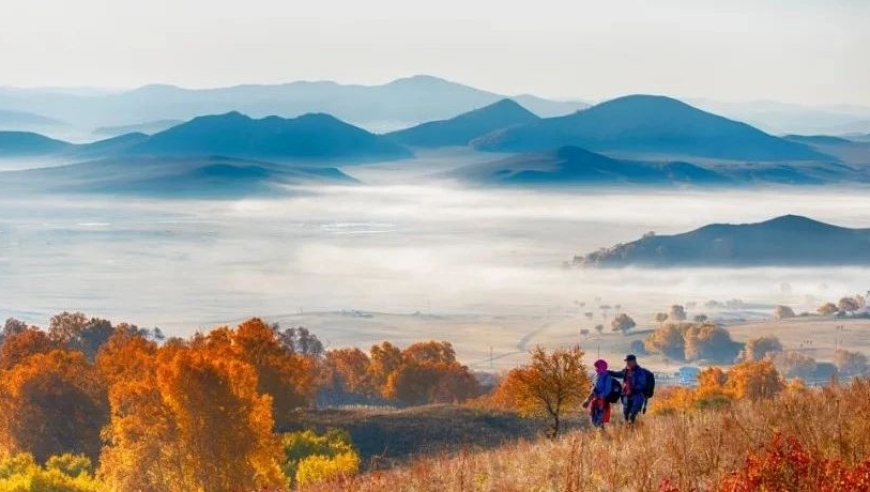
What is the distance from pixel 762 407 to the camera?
21.2 meters

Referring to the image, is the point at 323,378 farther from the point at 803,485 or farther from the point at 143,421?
the point at 803,485

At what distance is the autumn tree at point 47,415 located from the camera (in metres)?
79.8

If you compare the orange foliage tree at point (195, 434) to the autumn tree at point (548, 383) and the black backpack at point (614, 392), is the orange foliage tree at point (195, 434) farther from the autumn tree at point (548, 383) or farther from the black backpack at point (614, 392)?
the black backpack at point (614, 392)

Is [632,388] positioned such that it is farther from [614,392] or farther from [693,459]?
[693,459]

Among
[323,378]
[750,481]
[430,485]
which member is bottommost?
[323,378]

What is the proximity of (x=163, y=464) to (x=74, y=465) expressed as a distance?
1336 cm

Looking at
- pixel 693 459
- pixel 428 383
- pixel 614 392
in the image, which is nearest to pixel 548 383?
pixel 614 392

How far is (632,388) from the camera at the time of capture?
24672 millimetres

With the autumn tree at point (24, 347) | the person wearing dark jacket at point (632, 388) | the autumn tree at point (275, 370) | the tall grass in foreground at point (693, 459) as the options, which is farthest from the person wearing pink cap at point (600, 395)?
the autumn tree at point (24, 347)

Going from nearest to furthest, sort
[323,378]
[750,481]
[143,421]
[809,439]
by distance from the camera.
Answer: [750,481], [809,439], [143,421], [323,378]

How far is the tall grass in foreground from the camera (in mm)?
12172

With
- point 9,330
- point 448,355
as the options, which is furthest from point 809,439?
point 9,330

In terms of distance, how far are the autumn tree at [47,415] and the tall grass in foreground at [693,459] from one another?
6606 centimetres

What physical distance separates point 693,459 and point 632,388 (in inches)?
338
